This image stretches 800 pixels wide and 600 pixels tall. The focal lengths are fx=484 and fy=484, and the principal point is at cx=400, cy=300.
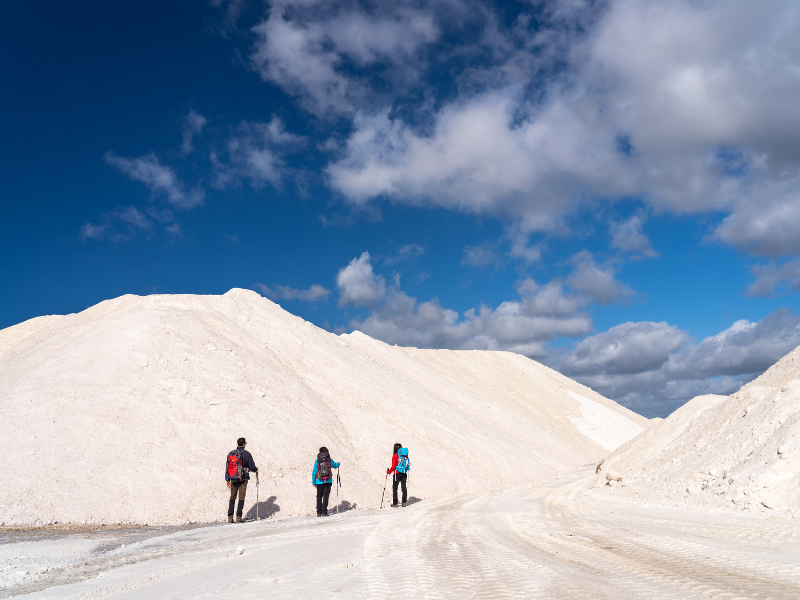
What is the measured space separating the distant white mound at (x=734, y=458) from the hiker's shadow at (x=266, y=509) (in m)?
9.72

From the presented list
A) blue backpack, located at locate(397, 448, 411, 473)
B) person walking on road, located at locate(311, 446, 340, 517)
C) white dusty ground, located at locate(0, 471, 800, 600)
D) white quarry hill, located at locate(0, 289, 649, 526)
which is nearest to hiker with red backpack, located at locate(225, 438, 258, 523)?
white quarry hill, located at locate(0, 289, 649, 526)

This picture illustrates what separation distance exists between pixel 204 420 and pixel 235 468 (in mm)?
4496

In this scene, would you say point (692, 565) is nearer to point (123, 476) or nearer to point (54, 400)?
point (123, 476)

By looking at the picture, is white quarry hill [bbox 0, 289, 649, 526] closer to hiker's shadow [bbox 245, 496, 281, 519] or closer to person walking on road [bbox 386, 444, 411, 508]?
hiker's shadow [bbox 245, 496, 281, 519]

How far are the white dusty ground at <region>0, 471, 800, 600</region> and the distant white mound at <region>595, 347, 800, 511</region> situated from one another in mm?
841

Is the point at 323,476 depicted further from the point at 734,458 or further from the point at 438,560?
the point at 734,458

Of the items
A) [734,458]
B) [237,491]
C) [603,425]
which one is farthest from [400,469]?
[603,425]

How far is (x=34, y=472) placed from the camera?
11328mm

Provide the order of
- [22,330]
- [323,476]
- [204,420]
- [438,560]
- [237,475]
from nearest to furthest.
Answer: [438,560] → [237,475] → [323,476] → [204,420] → [22,330]

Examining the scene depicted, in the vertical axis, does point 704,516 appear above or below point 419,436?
below

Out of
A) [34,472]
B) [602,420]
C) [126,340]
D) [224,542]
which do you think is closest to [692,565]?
[224,542]

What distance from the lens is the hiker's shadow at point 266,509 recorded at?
12.6 metres

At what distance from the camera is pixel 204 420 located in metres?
15.5

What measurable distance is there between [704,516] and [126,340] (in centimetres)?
1848
